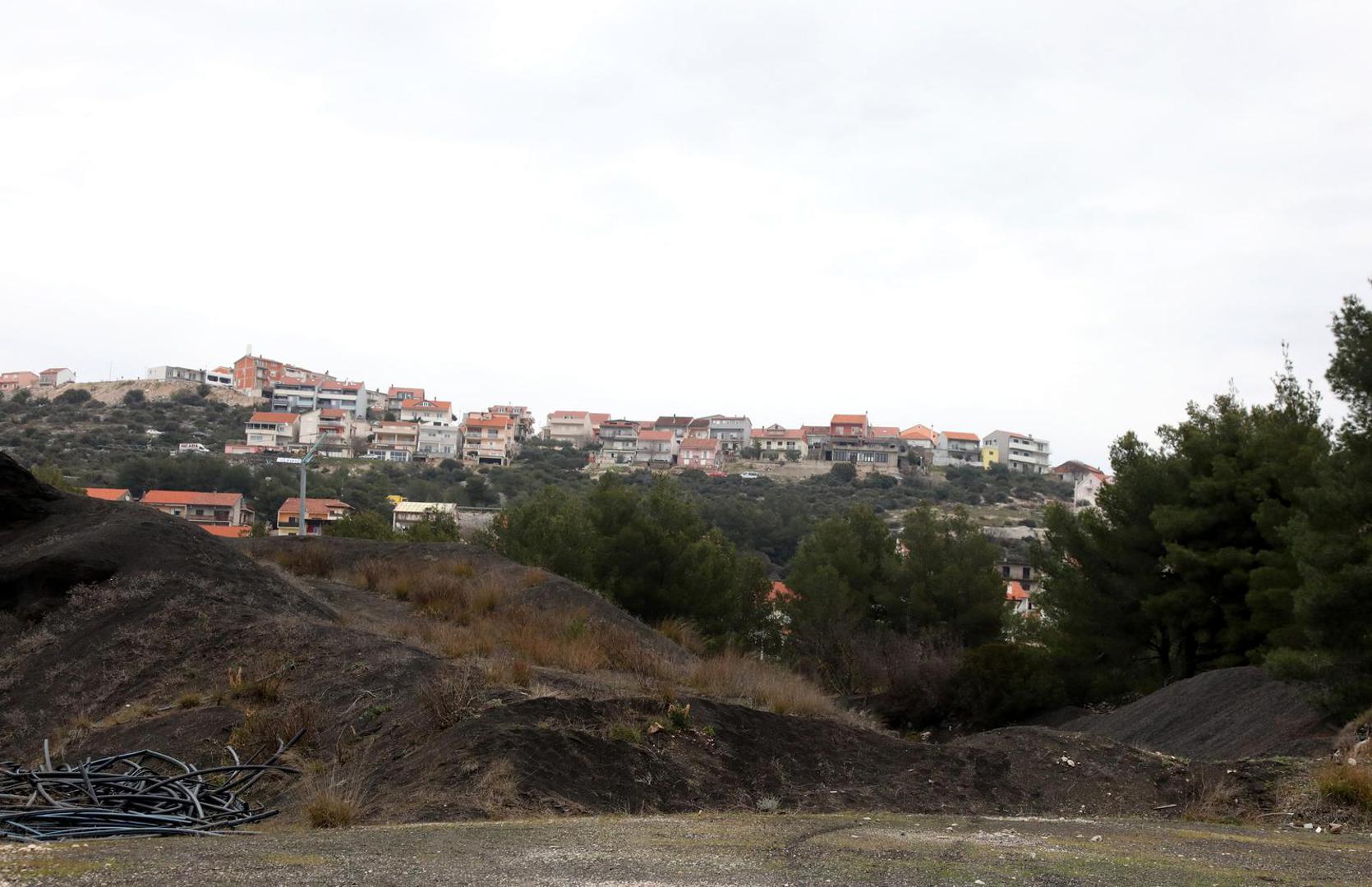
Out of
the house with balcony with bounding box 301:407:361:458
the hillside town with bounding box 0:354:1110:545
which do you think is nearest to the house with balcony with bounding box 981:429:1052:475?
the hillside town with bounding box 0:354:1110:545

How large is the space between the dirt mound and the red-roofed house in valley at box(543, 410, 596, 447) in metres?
144

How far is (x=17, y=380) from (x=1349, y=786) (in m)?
167

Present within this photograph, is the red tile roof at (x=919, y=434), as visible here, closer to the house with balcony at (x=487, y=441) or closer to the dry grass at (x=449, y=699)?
the house with balcony at (x=487, y=441)

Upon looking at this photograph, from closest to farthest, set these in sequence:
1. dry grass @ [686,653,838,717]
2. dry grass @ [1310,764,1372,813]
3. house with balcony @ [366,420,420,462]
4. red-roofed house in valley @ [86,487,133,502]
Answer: dry grass @ [1310,764,1372,813]
dry grass @ [686,653,838,717]
red-roofed house in valley @ [86,487,133,502]
house with balcony @ [366,420,420,462]

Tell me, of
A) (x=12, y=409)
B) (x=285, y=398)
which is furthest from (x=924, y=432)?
(x=12, y=409)

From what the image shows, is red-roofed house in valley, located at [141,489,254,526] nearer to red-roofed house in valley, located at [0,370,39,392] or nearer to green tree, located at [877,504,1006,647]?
green tree, located at [877,504,1006,647]

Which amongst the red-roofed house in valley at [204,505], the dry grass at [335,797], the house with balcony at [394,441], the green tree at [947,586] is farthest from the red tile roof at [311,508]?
the house with balcony at [394,441]

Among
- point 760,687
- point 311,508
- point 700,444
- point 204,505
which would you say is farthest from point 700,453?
point 760,687

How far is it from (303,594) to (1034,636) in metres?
28.2

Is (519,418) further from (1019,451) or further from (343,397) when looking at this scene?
(1019,451)

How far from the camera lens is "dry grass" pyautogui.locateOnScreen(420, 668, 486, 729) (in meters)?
10.6

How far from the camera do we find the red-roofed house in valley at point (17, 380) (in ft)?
472

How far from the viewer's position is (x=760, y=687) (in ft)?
47.5

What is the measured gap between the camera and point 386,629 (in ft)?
56.9
